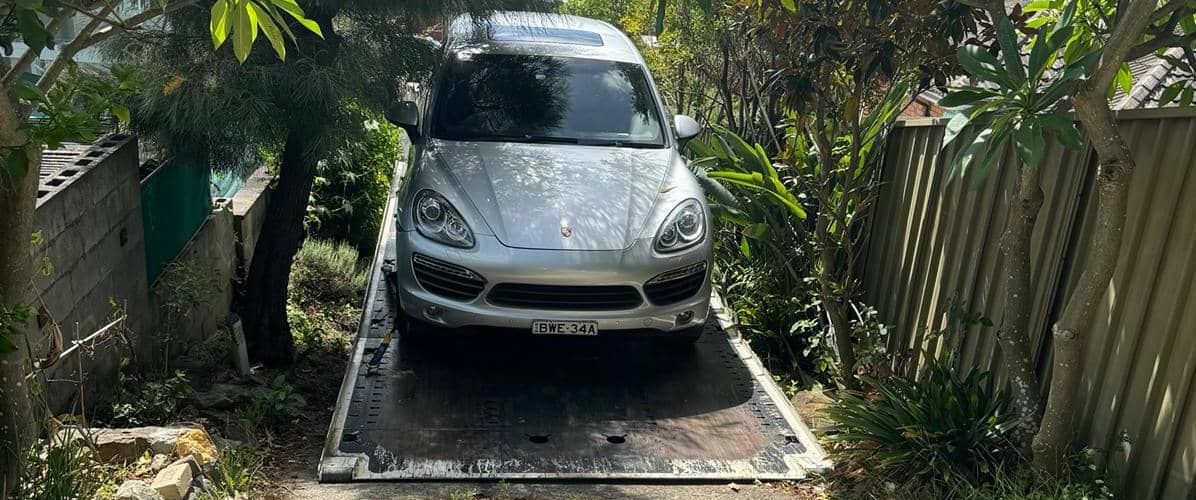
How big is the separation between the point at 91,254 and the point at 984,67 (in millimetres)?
3892

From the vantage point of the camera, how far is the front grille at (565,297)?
4629mm

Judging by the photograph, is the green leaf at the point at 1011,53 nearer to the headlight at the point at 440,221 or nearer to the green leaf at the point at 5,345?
the headlight at the point at 440,221

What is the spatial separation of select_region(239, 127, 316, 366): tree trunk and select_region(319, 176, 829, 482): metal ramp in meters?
0.61

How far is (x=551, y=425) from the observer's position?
4.43 meters

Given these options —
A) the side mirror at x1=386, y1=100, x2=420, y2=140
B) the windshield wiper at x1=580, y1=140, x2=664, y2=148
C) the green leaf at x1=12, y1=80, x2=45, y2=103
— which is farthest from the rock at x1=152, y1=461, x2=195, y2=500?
the windshield wiper at x1=580, y1=140, x2=664, y2=148

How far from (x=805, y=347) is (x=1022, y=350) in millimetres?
2404

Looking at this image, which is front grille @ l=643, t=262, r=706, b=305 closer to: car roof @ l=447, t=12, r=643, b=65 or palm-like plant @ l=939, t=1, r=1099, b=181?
car roof @ l=447, t=12, r=643, b=65

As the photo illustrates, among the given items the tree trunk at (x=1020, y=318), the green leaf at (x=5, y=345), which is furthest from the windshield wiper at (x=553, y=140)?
the green leaf at (x=5, y=345)

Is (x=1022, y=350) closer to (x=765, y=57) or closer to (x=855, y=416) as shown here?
(x=855, y=416)

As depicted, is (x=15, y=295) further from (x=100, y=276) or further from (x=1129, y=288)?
(x=1129, y=288)

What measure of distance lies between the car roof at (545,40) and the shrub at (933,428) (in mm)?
3074

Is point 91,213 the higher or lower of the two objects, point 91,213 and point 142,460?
the higher

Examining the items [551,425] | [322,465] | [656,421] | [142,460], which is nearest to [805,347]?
[656,421]

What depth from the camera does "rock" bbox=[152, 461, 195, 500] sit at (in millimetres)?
3049
